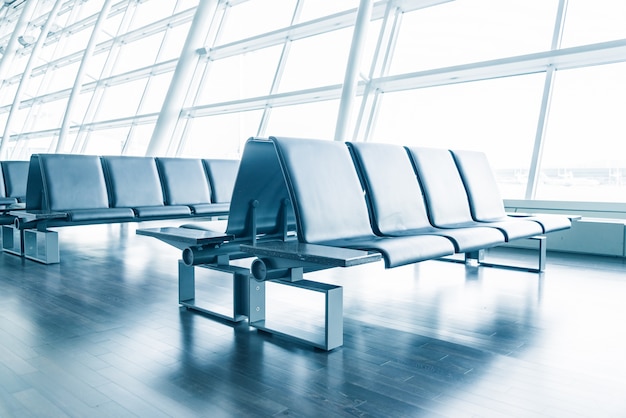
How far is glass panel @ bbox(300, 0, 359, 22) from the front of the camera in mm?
6115

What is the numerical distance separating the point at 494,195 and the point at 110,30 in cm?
1007

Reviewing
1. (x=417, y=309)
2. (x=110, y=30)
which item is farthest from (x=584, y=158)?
(x=110, y=30)

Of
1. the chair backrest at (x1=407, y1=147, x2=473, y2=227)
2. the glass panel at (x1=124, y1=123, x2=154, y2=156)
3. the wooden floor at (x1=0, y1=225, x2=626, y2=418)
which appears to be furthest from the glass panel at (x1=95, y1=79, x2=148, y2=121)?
the chair backrest at (x1=407, y1=147, x2=473, y2=227)

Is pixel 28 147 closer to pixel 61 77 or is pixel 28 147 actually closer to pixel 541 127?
pixel 61 77

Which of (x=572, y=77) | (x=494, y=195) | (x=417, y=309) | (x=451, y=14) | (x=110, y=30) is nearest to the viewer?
(x=417, y=309)

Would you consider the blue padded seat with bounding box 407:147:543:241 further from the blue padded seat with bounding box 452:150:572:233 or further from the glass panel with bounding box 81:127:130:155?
the glass panel with bounding box 81:127:130:155

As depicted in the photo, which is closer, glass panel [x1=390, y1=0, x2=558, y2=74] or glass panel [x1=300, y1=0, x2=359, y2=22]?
glass panel [x1=390, y1=0, x2=558, y2=74]

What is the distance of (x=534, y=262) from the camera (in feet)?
12.2

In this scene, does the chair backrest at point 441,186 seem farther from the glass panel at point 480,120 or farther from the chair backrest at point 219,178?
the chair backrest at point 219,178

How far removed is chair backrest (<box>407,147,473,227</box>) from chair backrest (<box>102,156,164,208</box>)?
8.05 feet

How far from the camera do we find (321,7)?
21.4 feet

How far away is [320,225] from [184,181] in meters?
2.85

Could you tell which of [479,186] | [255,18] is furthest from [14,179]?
[479,186]

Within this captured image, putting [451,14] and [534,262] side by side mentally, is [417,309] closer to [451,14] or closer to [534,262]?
[534,262]
